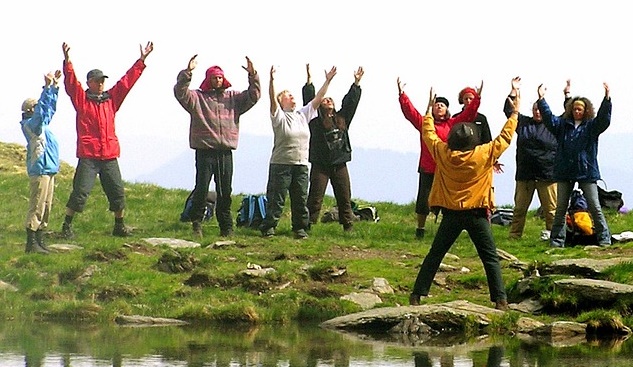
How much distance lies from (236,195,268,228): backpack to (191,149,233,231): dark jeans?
138cm

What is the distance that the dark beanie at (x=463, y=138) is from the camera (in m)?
14.8

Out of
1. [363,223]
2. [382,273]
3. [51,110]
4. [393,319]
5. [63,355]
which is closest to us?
[63,355]

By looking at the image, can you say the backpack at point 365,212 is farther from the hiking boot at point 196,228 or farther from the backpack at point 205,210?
the hiking boot at point 196,228

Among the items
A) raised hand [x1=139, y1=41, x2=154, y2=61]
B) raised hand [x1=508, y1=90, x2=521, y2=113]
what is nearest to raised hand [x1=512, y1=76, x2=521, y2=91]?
raised hand [x1=508, y1=90, x2=521, y2=113]

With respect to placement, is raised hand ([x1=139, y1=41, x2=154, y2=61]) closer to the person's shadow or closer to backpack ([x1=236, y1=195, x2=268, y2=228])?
backpack ([x1=236, y1=195, x2=268, y2=228])

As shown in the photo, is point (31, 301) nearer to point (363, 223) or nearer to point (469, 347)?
point (469, 347)

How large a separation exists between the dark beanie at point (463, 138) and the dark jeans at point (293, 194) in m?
6.07

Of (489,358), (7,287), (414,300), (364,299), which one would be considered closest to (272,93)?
(364,299)

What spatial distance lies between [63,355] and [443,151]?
5.13 metres

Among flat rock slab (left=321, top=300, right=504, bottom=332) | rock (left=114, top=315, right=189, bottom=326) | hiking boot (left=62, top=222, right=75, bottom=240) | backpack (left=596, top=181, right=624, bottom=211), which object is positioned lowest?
rock (left=114, top=315, right=189, bottom=326)

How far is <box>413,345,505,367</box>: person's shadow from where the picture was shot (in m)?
11.6

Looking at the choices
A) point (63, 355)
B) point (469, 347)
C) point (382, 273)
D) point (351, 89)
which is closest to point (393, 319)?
point (469, 347)

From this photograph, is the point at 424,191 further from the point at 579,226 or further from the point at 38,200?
the point at 38,200

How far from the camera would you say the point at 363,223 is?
22.8 m
